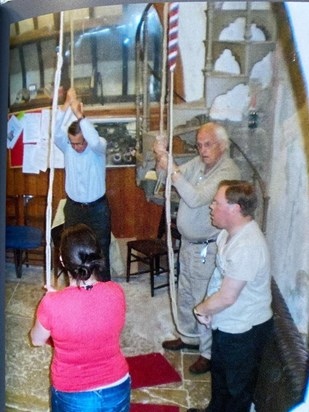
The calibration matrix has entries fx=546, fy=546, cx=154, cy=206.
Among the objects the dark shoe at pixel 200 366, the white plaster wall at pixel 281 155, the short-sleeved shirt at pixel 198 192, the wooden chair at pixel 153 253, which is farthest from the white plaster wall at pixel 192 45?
the dark shoe at pixel 200 366

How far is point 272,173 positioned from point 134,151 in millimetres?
219

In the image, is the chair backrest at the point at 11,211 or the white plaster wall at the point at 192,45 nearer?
the white plaster wall at the point at 192,45

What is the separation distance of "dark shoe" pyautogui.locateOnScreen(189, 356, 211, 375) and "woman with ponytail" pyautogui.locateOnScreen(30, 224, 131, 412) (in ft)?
0.38

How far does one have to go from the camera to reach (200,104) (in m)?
0.84

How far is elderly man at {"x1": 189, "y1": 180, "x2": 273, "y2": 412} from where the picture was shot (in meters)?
0.86

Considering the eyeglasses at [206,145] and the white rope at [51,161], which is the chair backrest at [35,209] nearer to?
the white rope at [51,161]

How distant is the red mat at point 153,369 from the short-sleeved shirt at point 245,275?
0.11m

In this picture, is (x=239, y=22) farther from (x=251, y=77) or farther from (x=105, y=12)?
(x=105, y=12)

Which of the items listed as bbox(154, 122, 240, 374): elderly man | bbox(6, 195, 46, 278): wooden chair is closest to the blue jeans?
bbox(154, 122, 240, 374): elderly man

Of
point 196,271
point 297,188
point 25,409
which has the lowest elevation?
point 25,409

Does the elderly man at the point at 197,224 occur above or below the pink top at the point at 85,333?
above

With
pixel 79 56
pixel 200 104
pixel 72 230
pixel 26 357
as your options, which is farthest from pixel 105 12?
pixel 26 357

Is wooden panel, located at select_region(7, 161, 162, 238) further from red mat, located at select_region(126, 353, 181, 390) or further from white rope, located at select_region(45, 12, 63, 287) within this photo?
red mat, located at select_region(126, 353, 181, 390)

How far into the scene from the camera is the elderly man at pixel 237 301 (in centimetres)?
86
